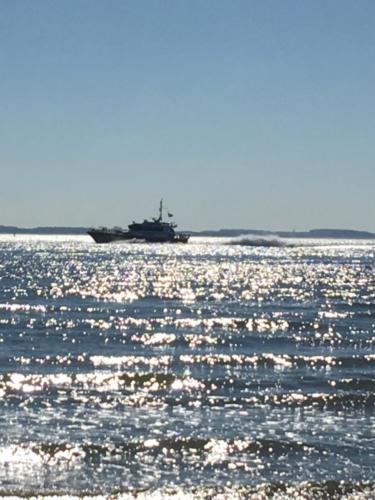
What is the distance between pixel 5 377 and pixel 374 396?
1317 centimetres

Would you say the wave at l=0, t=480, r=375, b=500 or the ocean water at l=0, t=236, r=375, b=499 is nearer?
the wave at l=0, t=480, r=375, b=500

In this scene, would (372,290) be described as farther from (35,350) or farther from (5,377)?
(5,377)

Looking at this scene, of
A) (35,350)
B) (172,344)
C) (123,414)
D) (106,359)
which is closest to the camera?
(123,414)

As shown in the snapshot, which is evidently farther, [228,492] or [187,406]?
[187,406]

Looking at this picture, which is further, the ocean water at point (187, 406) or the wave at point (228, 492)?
the ocean water at point (187, 406)

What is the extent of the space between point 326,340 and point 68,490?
29544 millimetres

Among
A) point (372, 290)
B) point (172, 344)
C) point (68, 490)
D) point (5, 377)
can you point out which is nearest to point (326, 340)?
point (172, 344)

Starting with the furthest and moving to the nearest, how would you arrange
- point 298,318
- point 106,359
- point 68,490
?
point 298,318 < point 106,359 < point 68,490

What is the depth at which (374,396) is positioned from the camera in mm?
30812

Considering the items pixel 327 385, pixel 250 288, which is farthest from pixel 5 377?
pixel 250 288

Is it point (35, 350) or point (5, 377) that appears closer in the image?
point (5, 377)

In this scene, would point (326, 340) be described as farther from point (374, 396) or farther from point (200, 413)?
point (200, 413)

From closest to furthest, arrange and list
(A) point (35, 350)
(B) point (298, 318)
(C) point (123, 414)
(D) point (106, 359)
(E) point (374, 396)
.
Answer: (C) point (123, 414) < (E) point (374, 396) < (D) point (106, 359) < (A) point (35, 350) < (B) point (298, 318)

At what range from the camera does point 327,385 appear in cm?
3253
